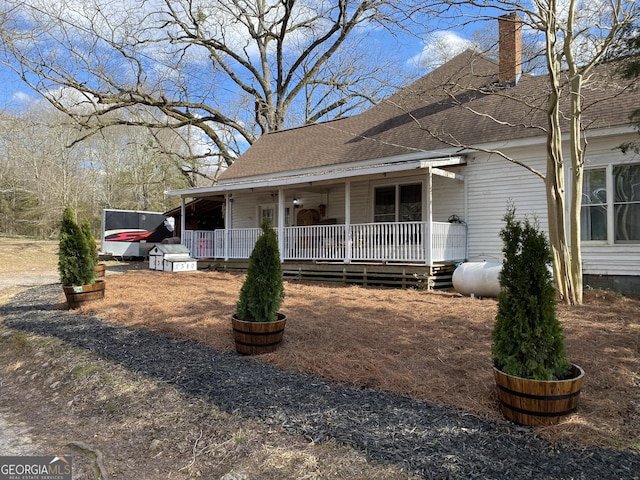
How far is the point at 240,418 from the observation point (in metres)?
3.49

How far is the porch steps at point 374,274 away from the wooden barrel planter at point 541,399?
6.82 meters

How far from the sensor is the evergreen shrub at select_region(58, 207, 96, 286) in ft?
26.0

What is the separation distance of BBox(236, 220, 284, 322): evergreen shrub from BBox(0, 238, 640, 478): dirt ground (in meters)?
0.51

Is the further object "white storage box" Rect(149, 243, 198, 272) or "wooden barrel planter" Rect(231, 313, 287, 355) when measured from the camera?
"white storage box" Rect(149, 243, 198, 272)

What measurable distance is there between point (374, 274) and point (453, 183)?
3.28m

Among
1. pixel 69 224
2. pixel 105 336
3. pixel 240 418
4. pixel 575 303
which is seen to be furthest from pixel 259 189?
pixel 240 418

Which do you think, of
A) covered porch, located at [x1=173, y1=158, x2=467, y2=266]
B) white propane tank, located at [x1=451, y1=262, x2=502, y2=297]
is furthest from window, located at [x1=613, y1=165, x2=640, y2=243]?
covered porch, located at [x1=173, y1=158, x2=467, y2=266]

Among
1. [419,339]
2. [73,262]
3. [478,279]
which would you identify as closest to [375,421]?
[419,339]

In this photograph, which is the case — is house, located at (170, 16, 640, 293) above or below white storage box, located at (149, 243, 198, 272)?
above

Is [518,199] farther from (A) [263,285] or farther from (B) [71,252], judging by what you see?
(B) [71,252]

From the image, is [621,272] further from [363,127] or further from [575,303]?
[363,127]

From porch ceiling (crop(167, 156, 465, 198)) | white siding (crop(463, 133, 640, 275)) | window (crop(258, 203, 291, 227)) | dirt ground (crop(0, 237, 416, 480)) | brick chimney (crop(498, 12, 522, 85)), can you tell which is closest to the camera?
dirt ground (crop(0, 237, 416, 480))

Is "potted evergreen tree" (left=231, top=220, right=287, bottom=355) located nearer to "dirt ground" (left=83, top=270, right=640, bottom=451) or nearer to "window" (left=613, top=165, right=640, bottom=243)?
"dirt ground" (left=83, top=270, right=640, bottom=451)

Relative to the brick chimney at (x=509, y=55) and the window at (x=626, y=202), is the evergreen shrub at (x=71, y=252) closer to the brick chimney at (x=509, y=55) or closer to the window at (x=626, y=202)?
the brick chimney at (x=509, y=55)
